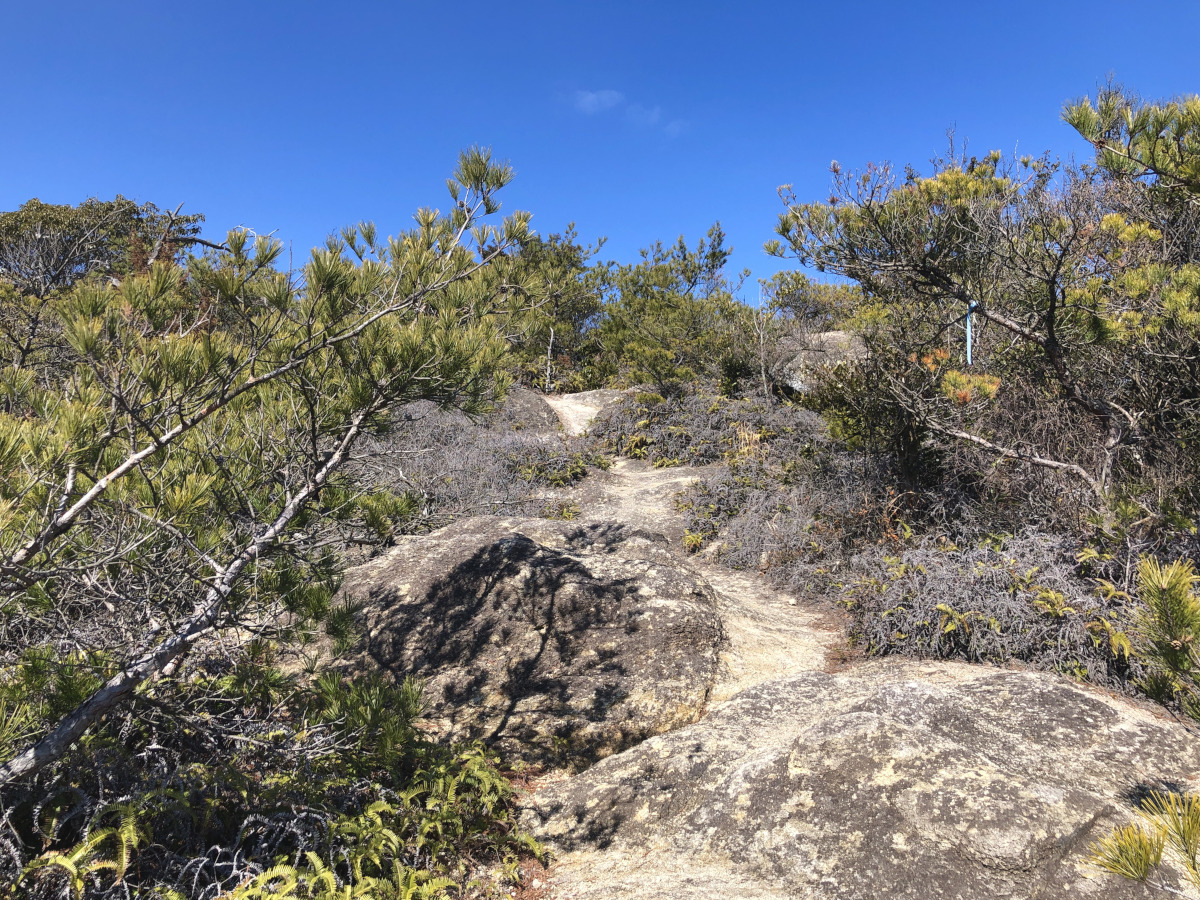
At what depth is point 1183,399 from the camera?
4762 millimetres

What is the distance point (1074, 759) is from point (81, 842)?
3832 millimetres

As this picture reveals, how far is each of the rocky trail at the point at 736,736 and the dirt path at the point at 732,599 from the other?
0.03 m

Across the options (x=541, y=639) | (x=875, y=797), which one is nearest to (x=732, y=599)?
(x=541, y=639)

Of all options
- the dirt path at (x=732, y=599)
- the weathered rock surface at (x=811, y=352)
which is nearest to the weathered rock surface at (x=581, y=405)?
the dirt path at (x=732, y=599)

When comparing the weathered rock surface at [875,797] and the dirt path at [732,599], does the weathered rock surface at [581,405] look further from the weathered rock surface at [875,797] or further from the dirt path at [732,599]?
the weathered rock surface at [875,797]

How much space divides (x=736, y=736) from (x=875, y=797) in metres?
0.98

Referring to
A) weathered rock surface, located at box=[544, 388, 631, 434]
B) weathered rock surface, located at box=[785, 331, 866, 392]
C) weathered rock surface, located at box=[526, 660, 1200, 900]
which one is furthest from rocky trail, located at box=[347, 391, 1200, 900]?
weathered rock surface, located at box=[544, 388, 631, 434]

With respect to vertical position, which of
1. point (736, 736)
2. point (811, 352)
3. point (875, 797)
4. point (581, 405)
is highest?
point (811, 352)

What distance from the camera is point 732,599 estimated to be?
5.78 metres

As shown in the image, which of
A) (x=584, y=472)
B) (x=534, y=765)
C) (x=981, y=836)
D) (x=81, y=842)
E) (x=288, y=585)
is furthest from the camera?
(x=584, y=472)

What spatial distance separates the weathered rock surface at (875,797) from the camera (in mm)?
2271

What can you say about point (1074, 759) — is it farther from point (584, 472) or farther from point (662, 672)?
point (584, 472)

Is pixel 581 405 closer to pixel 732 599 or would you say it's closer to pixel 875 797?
pixel 732 599

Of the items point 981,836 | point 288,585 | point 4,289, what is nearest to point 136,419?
point 288,585
